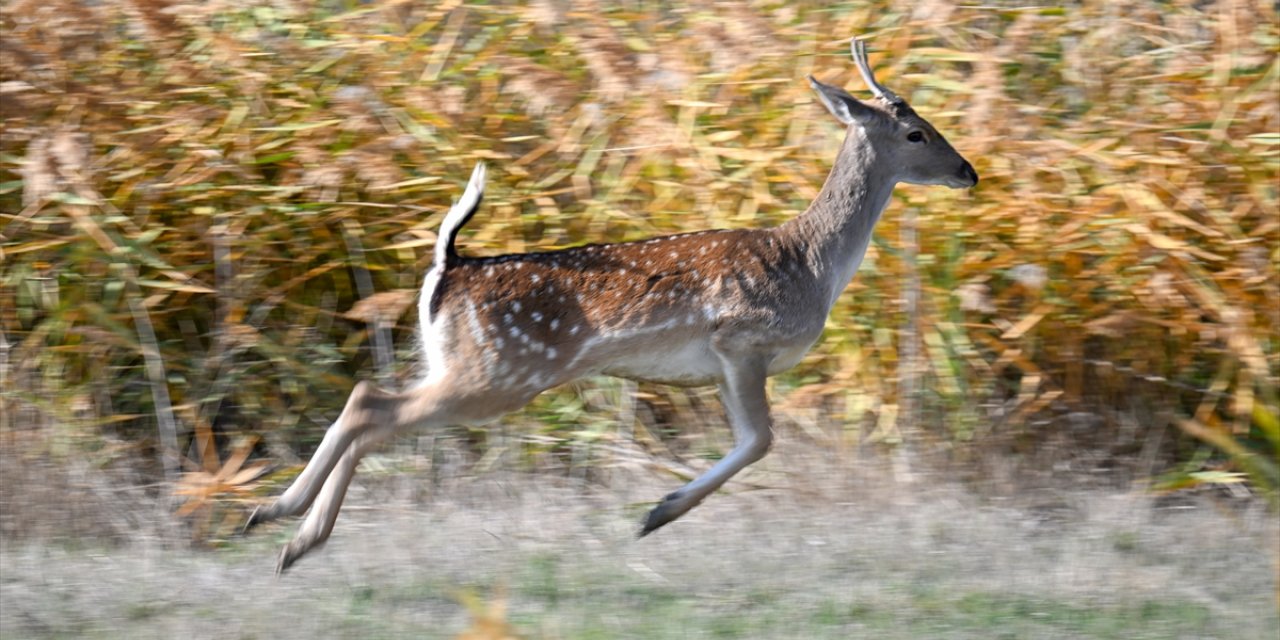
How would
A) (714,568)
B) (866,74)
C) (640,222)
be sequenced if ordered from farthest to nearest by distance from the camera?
(640,222)
(866,74)
(714,568)

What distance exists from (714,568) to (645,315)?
92cm

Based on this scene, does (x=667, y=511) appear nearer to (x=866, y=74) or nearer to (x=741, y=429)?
(x=741, y=429)

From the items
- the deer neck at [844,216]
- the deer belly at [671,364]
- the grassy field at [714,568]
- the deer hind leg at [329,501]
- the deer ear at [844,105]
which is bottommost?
the grassy field at [714,568]

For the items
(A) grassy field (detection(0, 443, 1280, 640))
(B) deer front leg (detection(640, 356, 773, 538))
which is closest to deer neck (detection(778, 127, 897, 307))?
(B) deer front leg (detection(640, 356, 773, 538))

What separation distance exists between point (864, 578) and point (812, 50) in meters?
2.83

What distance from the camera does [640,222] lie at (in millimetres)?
7273

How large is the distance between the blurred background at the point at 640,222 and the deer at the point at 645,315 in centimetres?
106

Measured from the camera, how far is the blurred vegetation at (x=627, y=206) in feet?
22.8

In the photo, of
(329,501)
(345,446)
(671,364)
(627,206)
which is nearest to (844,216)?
(671,364)

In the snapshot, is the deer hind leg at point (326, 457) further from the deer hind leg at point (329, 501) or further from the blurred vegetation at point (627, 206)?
the blurred vegetation at point (627, 206)

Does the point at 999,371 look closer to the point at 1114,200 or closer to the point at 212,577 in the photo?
the point at 1114,200

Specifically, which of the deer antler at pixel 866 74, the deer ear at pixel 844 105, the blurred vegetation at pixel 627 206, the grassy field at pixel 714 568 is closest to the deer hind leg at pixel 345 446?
the grassy field at pixel 714 568

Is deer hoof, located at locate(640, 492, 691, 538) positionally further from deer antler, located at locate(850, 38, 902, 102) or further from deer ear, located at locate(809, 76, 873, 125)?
deer antler, located at locate(850, 38, 902, 102)

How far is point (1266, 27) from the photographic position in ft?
24.4
